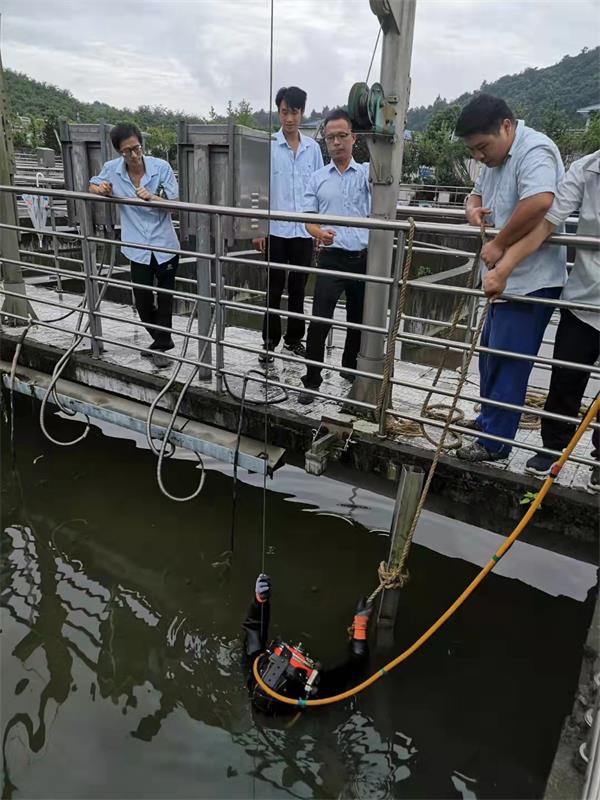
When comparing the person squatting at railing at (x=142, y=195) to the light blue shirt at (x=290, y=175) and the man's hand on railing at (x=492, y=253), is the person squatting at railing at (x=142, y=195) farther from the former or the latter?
the man's hand on railing at (x=492, y=253)

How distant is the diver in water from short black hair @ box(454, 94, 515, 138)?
2.26 meters

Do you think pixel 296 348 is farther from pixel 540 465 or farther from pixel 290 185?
pixel 540 465

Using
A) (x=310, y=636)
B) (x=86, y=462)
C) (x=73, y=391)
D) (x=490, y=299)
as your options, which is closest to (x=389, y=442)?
(x=490, y=299)

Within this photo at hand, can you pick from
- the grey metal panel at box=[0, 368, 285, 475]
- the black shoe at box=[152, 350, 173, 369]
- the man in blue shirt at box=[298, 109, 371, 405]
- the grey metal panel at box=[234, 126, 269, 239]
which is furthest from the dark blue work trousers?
the black shoe at box=[152, 350, 173, 369]

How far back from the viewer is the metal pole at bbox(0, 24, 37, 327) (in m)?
4.74

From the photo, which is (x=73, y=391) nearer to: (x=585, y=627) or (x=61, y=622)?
(x=61, y=622)

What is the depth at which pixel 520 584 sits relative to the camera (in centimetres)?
365

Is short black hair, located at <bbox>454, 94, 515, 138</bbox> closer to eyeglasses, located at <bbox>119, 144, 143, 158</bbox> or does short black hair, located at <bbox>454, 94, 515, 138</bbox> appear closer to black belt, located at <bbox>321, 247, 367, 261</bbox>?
black belt, located at <bbox>321, 247, 367, 261</bbox>

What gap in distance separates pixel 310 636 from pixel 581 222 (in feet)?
8.42

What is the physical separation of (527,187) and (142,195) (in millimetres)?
2541

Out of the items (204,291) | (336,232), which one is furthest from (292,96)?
(204,291)

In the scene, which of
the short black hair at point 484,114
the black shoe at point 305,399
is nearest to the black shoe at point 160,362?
the black shoe at point 305,399

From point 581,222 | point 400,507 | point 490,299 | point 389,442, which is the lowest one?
point 400,507

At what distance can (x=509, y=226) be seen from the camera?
2.35m
